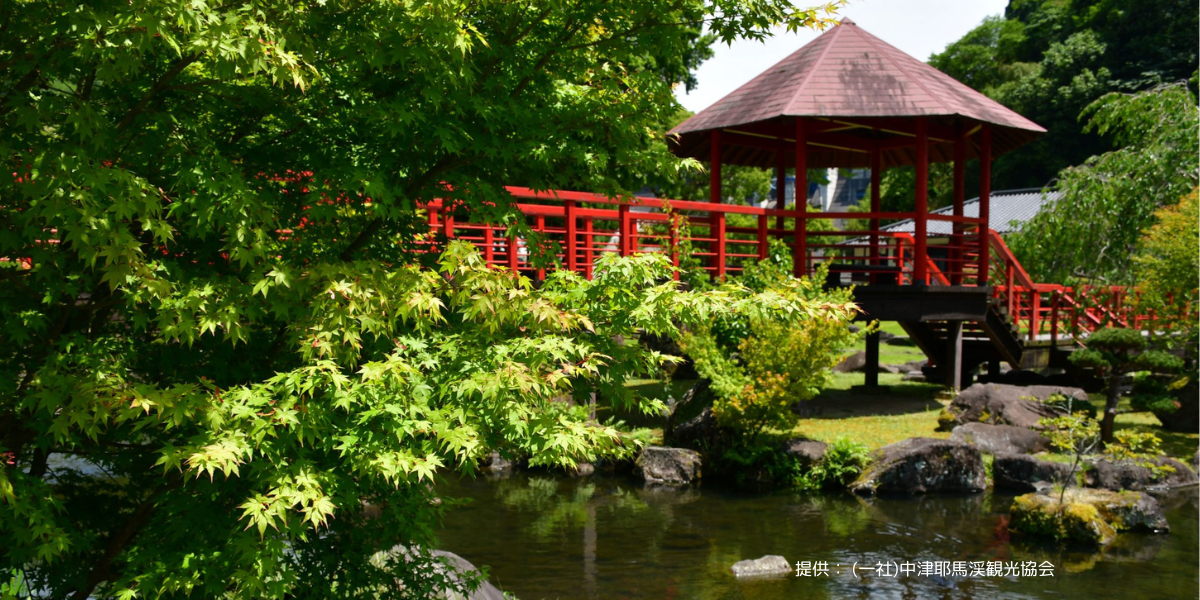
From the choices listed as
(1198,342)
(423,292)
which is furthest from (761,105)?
(423,292)

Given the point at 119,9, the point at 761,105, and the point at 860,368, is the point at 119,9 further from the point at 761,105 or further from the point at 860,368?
the point at 860,368

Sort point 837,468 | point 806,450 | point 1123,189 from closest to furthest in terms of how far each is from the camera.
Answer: point 837,468 < point 806,450 < point 1123,189

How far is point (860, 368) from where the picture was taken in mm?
25594

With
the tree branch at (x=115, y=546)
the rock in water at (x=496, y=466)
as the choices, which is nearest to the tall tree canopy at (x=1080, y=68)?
the rock in water at (x=496, y=466)

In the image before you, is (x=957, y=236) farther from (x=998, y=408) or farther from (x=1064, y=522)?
(x=1064, y=522)

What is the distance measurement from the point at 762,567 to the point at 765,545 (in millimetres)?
989

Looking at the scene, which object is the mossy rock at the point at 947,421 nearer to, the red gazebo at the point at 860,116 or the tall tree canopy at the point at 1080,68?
the red gazebo at the point at 860,116

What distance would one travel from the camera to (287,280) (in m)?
4.65

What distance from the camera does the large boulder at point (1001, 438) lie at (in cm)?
1433

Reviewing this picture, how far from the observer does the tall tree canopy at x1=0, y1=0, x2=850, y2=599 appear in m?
4.48

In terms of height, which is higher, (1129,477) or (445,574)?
(445,574)

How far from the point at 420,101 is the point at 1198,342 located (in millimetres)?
14487

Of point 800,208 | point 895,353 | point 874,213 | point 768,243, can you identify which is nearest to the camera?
point 768,243

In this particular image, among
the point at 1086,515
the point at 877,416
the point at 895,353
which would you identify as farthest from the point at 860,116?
the point at 895,353
